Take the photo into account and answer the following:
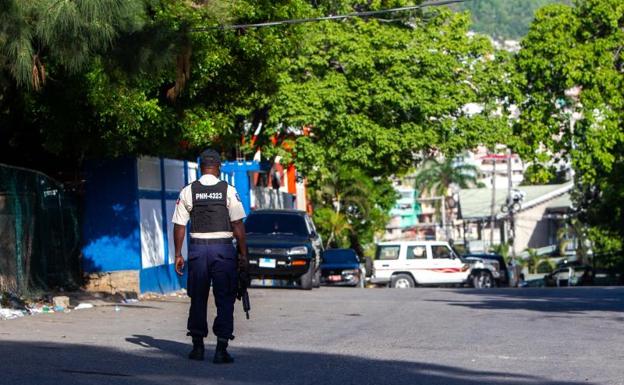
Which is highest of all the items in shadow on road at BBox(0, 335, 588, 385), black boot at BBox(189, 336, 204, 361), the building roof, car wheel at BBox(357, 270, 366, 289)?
the building roof

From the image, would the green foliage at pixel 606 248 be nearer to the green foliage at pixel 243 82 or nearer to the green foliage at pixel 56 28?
the green foliage at pixel 243 82

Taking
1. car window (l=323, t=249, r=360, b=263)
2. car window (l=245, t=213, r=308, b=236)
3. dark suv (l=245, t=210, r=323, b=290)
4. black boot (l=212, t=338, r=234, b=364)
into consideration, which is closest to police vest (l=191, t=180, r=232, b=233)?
black boot (l=212, t=338, r=234, b=364)

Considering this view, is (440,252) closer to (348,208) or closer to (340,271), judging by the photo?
(340,271)

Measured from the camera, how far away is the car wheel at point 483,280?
1602 inches

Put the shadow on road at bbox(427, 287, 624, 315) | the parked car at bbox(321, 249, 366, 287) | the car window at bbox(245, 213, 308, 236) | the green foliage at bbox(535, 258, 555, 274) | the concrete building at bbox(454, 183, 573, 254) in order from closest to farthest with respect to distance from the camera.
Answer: the shadow on road at bbox(427, 287, 624, 315) < the car window at bbox(245, 213, 308, 236) < the parked car at bbox(321, 249, 366, 287) < the green foliage at bbox(535, 258, 555, 274) < the concrete building at bbox(454, 183, 573, 254)

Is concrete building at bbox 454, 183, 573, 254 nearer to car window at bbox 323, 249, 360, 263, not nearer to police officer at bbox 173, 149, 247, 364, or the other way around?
car window at bbox 323, 249, 360, 263

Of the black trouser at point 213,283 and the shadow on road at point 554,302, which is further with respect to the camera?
the shadow on road at point 554,302

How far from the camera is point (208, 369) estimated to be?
10.3 metres

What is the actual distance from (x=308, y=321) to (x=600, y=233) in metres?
39.2

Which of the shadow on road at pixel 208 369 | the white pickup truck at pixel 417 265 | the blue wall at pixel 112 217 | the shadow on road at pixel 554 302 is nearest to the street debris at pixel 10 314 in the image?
the shadow on road at pixel 208 369

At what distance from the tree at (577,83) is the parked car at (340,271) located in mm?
8015

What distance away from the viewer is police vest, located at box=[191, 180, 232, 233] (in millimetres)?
10664

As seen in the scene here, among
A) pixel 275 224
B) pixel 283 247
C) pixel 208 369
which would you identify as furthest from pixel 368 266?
pixel 208 369

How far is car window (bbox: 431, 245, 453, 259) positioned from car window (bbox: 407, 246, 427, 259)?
0.97ft
